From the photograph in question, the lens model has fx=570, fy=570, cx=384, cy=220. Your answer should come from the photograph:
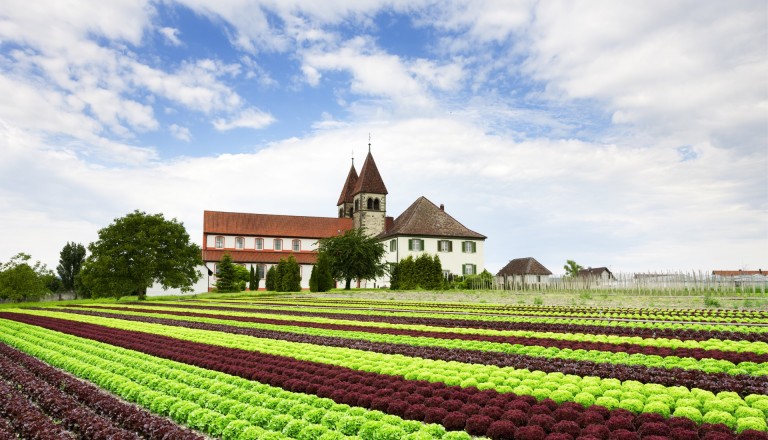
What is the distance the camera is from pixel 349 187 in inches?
2972

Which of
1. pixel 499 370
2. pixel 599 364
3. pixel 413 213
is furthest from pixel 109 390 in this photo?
pixel 413 213

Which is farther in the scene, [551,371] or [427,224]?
[427,224]

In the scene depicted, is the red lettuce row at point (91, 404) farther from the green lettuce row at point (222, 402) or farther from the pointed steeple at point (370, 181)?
the pointed steeple at point (370, 181)

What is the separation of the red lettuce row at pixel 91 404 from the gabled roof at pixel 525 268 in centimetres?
6642

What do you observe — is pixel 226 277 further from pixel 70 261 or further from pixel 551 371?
pixel 551 371

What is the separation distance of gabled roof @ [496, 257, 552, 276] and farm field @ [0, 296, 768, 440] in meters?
58.8

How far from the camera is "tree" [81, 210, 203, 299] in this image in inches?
1678

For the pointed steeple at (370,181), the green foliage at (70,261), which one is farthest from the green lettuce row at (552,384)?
the green foliage at (70,261)

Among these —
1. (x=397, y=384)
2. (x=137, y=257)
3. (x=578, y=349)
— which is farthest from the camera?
(x=137, y=257)

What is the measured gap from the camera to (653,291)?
35.9 meters

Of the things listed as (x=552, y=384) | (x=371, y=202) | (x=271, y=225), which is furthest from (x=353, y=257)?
(x=552, y=384)

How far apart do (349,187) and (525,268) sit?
25511mm

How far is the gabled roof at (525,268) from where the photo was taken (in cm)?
7406

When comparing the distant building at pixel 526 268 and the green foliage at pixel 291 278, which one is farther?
the distant building at pixel 526 268
